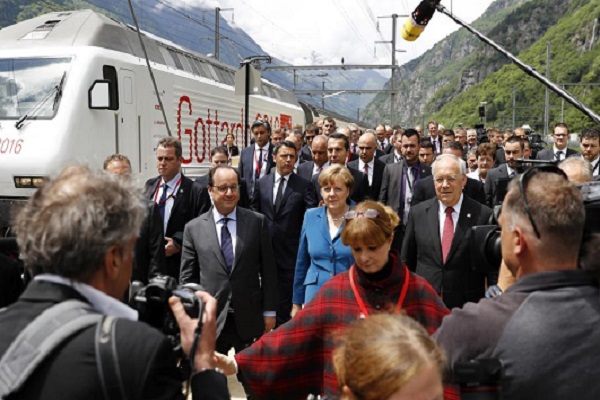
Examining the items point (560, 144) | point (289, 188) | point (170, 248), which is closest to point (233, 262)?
point (170, 248)

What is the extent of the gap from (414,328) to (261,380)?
1272 mm

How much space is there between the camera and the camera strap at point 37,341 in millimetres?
1613

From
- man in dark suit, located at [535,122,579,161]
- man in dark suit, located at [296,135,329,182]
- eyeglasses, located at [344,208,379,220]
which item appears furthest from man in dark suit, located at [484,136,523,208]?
eyeglasses, located at [344,208,379,220]

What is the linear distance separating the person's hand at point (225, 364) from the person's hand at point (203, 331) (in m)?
0.77

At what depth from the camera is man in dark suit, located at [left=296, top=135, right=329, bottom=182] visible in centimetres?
793

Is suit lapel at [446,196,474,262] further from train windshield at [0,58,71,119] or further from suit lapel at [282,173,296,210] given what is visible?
train windshield at [0,58,71,119]

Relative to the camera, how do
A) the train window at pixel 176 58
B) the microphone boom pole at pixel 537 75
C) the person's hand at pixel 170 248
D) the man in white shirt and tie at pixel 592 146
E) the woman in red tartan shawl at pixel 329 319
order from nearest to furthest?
the microphone boom pole at pixel 537 75, the woman in red tartan shawl at pixel 329 319, the person's hand at pixel 170 248, the man in white shirt and tie at pixel 592 146, the train window at pixel 176 58

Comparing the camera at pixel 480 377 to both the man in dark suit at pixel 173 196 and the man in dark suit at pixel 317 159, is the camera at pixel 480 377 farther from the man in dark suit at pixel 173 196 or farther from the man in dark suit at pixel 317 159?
the man in dark suit at pixel 317 159

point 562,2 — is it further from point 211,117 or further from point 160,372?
point 160,372

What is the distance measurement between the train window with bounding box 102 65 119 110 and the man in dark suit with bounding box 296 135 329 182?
2.92m

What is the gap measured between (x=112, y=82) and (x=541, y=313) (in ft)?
27.5

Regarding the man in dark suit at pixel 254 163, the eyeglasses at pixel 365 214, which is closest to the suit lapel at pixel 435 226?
the eyeglasses at pixel 365 214

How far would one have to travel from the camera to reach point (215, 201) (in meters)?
5.04

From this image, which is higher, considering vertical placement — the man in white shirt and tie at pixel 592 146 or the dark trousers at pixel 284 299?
the man in white shirt and tie at pixel 592 146
